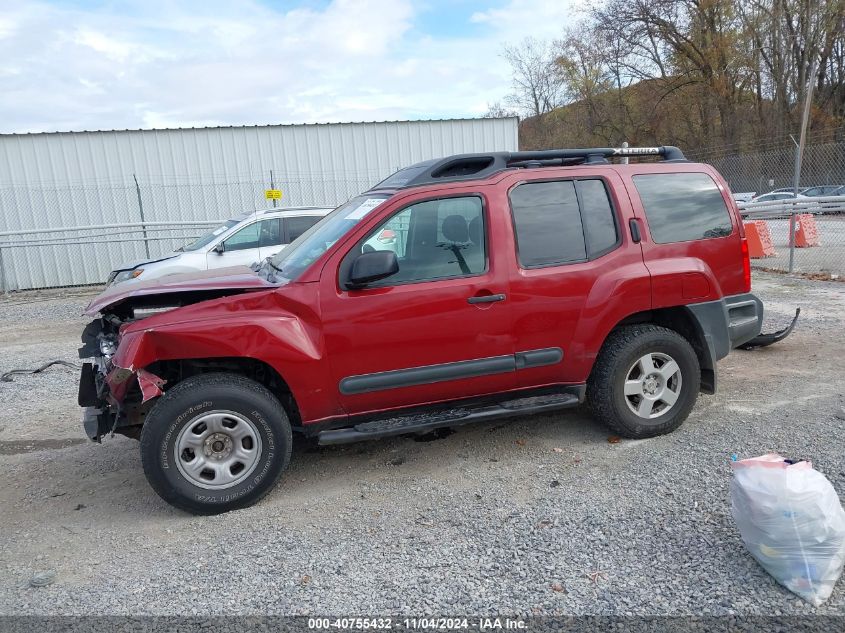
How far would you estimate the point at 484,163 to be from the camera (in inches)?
164

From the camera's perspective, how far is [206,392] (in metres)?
3.44

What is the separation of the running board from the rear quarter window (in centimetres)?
135

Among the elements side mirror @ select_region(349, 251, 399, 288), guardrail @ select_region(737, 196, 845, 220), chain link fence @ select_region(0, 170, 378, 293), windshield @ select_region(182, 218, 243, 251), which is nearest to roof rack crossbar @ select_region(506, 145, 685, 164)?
side mirror @ select_region(349, 251, 399, 288)

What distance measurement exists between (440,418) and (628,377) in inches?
54.3

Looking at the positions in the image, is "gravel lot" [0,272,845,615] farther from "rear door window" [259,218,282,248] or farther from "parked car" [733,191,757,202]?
"parked car" [733,191,757,202]

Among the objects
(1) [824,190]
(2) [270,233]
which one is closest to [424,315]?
(2) [270,233]

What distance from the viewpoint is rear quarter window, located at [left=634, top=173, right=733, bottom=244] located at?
14.1 ft

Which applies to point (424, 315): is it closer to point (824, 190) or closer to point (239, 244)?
point (239, 244)

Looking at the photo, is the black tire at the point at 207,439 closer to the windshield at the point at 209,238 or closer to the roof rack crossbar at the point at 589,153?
the roof rack crossbar at the point at 589,153

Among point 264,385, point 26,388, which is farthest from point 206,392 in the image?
point 26,388

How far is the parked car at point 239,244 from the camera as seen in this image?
346 inches

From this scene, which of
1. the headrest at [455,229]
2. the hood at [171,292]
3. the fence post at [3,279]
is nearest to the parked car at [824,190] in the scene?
the headrest at [455,229]

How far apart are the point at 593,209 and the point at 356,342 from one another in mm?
1855

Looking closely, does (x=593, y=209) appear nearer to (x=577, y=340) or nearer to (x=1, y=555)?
(x=577, y=340)
